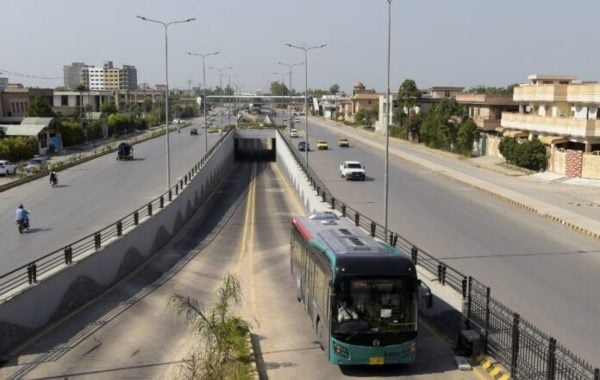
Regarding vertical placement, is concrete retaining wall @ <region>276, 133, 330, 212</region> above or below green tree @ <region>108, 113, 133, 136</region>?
below

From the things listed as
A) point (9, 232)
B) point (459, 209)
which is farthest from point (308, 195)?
point (9, 232)

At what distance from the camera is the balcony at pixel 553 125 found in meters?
55.3

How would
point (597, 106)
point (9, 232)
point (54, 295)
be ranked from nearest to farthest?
point (54, 295)
point (9, 232)
point (597, 106)

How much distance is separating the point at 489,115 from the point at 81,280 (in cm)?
7304

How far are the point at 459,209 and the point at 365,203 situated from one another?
19.3 feet

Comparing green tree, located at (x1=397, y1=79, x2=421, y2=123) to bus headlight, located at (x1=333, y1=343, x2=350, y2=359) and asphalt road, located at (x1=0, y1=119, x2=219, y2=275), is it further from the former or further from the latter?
bus headlight, located at (x1=333, y1=343, x2=350, y2=359)

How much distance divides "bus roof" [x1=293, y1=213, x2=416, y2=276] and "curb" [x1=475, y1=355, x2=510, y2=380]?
8.08 ft

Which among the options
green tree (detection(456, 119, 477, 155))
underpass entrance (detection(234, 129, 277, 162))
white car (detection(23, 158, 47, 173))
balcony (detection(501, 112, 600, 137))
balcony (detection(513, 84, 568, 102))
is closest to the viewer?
balcony (detection(501, 112, 600, 137))

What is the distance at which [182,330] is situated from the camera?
18.2 meters

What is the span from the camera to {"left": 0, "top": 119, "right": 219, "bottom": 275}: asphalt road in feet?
99.8

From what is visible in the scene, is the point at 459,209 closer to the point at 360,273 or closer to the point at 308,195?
the point at 308,195

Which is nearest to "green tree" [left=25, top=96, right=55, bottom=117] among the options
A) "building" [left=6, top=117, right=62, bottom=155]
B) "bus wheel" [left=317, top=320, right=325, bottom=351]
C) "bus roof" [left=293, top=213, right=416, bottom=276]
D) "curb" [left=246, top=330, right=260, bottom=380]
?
"building" [left=6, top=117, right=62, bottom=155]

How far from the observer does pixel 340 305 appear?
45.1 feet

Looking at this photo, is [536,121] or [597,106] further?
[536,121]
